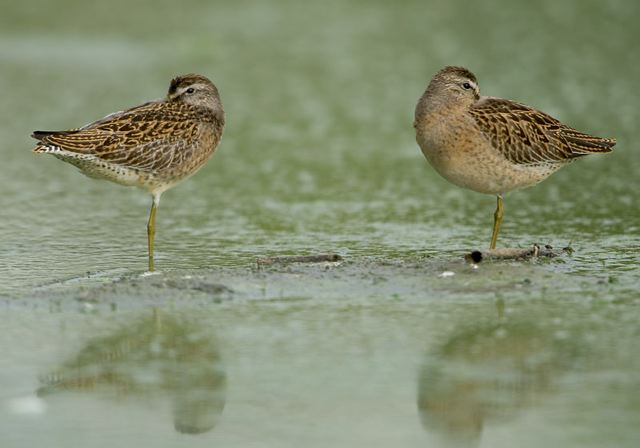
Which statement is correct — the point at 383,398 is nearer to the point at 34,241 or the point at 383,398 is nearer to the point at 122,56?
the point at 34,241

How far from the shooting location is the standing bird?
7828 millimetres

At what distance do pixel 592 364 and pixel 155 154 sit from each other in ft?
11.9

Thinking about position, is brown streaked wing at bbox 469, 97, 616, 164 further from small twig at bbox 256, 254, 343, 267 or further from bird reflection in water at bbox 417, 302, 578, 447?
bird reflection in water at bbox 417, 302, 578, 447

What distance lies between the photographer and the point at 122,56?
51.4 feet

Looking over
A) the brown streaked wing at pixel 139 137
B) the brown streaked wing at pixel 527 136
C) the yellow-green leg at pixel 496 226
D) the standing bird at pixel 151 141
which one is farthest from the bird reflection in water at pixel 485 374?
the brown streaked wing at pixel 139 137

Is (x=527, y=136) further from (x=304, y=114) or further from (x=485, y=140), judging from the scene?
(x=304, y=114)

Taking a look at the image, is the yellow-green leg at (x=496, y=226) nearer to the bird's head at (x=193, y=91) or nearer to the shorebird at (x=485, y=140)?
the shorebird at (x=485, y=140)

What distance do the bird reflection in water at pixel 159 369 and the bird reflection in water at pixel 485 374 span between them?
0.99 m

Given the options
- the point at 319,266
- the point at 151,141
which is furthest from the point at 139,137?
the point at 319,266

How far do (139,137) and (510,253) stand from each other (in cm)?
267

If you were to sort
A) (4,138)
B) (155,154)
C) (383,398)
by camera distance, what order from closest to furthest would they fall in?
(383,398), (155,154), (4,138)

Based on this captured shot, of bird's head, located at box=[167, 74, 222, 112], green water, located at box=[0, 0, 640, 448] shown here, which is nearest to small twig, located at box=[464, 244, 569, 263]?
green water, located at box=[0, 0, 640, 448]

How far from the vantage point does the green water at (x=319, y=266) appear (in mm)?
5168

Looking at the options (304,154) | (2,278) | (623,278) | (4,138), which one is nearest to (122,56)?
(4,138)
